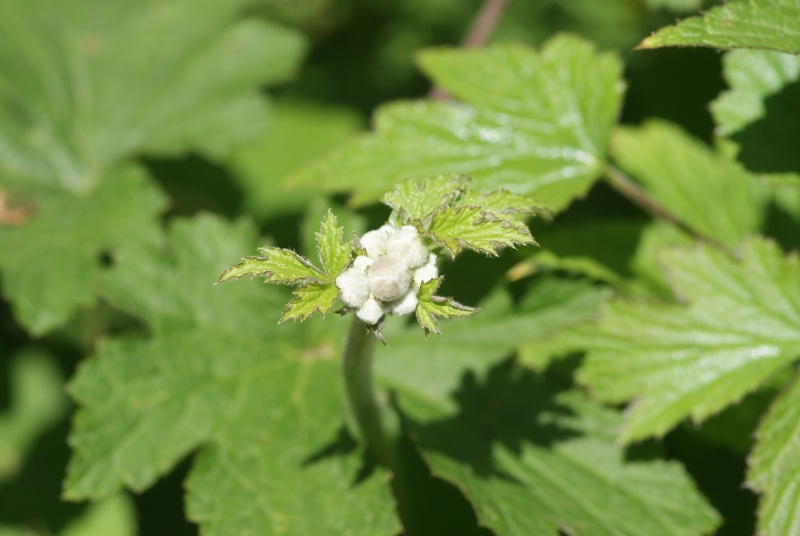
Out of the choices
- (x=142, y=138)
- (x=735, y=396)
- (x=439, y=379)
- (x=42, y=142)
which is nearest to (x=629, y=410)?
(x=735, y=396)

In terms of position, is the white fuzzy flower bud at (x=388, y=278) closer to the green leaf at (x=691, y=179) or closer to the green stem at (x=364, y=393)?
the green stem at (x=364, y=393)

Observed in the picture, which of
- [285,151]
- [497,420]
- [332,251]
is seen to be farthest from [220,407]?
[285,151]

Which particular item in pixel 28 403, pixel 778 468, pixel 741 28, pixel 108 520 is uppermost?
pixel 741 28

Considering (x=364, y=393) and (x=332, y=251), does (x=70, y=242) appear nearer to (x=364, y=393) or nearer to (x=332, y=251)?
(x=364, y=393)

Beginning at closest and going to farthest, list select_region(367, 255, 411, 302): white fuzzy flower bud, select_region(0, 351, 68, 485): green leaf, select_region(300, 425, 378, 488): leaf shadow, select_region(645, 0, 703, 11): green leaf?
select_region(367, 255, 411, 302): white fuzzy flower bud, select_region(300, 425, 378, 488): leaf shadow, select_region(645, 0, 703, 11): green leaf, select_region(0, 351, 68, 485): green leaf

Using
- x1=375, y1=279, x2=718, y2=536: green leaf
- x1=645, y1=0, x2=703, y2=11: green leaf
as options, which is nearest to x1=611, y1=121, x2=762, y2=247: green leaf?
x1=645, y1=0, x2=703, y2=11: green leaf

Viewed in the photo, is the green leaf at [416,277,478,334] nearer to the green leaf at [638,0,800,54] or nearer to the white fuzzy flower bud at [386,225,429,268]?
the white fuzzy flower bud at [386,225,429,268]
